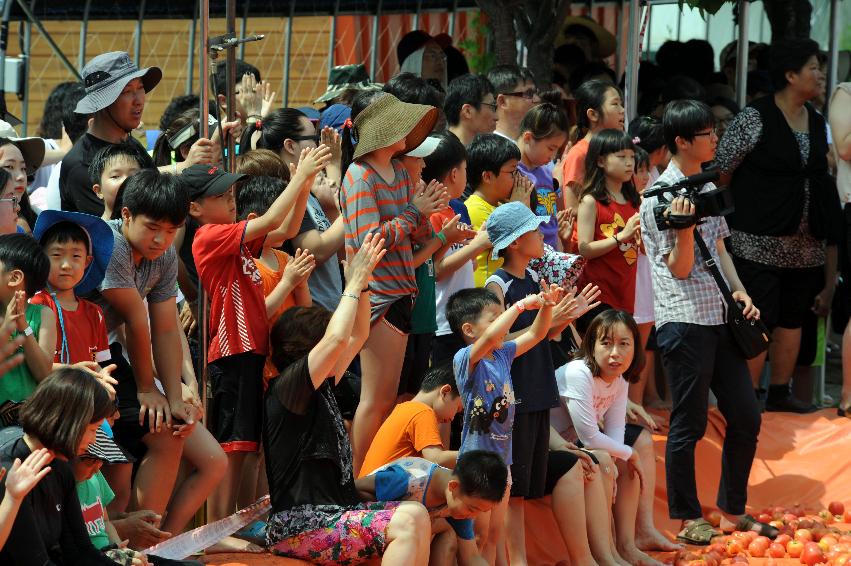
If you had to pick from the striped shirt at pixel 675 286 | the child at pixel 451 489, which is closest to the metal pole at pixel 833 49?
the striped shirt at pixel 675 286

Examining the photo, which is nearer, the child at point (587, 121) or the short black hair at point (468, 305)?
the short black hair at point (468, 305)

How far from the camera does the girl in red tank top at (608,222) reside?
683 cm

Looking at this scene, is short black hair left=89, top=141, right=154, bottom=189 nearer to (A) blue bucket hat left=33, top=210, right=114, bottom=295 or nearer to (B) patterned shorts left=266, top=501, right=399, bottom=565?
(A) blue bucket hat left=33, top=210, right=114, bottom=295

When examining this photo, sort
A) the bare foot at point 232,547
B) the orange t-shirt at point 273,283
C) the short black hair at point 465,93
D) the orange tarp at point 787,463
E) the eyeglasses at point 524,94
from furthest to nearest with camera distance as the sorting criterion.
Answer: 1. the eyeglasses at point 524,94
2. the orange tarp at point 787,463
3. the short black hair at point 465,93
4. the orange t-shirt at point 273,283
5. the bare foot at point 232,547

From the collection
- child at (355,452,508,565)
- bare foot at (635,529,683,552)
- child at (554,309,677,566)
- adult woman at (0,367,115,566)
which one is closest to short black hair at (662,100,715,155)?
child at (554,309,677,566)

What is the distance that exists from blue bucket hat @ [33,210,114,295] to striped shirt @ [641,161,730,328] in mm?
2738

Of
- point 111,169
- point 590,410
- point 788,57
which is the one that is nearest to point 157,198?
point 111,169

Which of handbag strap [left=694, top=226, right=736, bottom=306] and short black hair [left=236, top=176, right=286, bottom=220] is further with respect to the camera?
handbag strap [left=694, top=226, right=736, bottom=306]

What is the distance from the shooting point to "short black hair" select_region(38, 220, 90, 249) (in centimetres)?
433

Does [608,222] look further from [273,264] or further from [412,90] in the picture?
[273,264]

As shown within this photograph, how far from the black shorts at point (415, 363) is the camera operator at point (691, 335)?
1.20 m

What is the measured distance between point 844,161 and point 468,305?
3151 millimetres

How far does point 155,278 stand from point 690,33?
32.0 feet

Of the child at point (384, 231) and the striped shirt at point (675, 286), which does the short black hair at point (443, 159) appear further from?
the striped shirt at point (675, 286)
